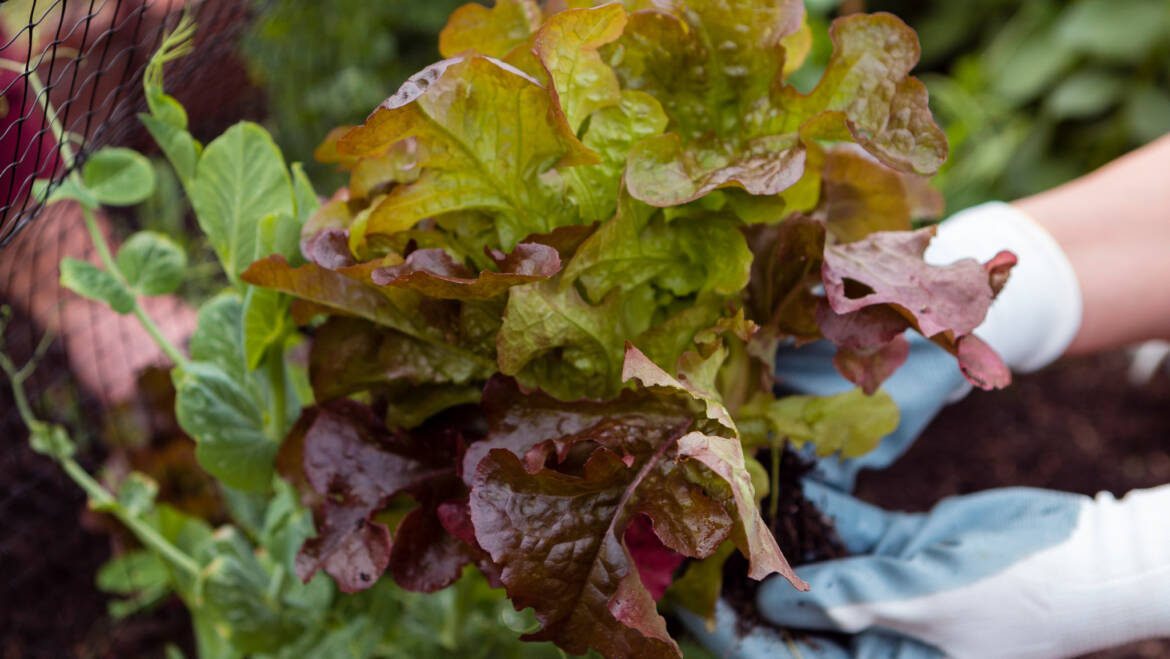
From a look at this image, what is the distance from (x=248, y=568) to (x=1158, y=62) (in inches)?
83.7

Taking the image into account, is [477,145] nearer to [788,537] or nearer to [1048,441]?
[788,537]

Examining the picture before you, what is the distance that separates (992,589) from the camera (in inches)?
23.9

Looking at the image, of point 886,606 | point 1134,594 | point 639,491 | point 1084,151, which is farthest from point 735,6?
point 1084,151

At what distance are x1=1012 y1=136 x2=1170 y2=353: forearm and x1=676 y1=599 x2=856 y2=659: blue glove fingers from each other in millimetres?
505

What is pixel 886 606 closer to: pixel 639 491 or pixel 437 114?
pixel 639 491

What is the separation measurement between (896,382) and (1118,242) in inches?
12.9

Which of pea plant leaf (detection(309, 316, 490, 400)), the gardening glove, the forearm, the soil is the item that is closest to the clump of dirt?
the gardening glove

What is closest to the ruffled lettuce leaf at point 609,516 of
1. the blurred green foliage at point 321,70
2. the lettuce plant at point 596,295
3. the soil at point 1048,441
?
the lettuce plant at point 596,295

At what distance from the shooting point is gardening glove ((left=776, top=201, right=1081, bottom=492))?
740 millimetres

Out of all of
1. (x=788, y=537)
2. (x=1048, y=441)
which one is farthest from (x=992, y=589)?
(x=1048, y=441)

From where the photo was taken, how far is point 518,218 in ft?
1.52

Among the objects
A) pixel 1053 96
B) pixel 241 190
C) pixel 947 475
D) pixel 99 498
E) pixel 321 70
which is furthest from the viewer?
pixel 1053 96

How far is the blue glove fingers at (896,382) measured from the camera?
702 millimetres

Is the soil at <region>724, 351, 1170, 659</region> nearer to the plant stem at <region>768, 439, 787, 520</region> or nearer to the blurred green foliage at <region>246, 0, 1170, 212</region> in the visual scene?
the blurred green foliage at <region>246, 0, 1170, 212</region>
